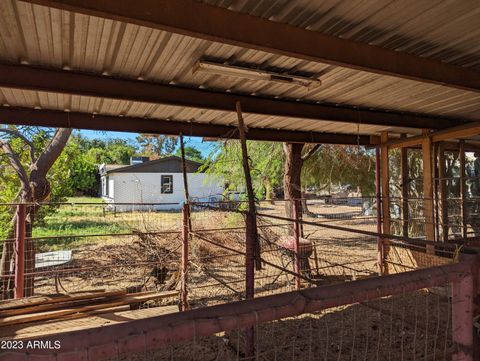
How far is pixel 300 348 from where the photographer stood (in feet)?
13.9

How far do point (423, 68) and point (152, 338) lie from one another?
3.40m

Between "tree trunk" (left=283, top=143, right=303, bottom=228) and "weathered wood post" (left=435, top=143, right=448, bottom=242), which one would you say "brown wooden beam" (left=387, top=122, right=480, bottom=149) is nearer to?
"weathered wood post" (left=435, top=143, right=448, bottom=242)

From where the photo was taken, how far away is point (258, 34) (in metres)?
2.46

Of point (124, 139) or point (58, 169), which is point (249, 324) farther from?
point (124, 139)

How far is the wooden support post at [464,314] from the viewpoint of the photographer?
1398 mm

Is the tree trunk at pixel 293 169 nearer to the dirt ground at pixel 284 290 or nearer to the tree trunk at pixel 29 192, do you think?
the dirt ground at pixel 284 290

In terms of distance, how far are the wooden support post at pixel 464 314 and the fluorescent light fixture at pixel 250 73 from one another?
2.66 metres

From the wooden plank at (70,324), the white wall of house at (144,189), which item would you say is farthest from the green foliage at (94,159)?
the wooden plank at (70,324)

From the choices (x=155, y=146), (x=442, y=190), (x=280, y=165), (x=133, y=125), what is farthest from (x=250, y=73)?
(x=155, y=146)

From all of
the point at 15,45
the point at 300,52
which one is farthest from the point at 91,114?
the point at 300,52

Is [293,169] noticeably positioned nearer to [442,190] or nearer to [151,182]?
[442,190]

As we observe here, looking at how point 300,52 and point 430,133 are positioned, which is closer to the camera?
point 300,52

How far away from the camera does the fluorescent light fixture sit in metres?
3.29

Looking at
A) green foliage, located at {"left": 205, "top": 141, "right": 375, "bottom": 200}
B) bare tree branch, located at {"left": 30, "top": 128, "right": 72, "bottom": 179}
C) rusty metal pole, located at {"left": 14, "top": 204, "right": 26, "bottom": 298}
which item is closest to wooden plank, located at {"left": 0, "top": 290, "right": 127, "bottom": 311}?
rusty metal pole, located at {"left": 14, "top": 204, "right": 26, "bottom": 298}
